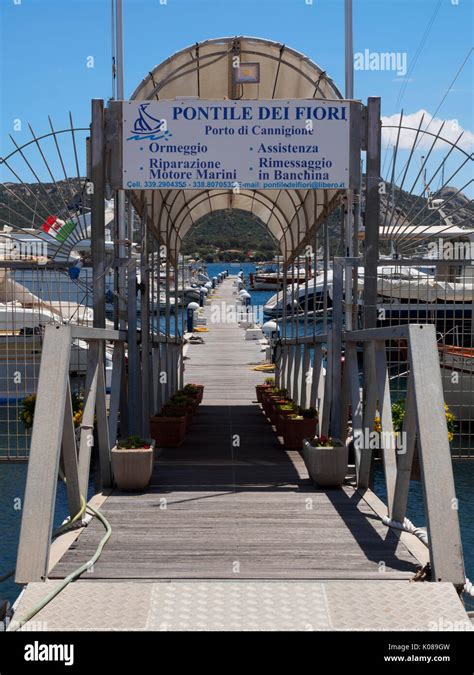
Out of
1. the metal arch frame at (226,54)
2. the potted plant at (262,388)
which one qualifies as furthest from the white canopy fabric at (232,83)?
the potted plant at (262,388)

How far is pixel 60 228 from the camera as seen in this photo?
10.5 metres

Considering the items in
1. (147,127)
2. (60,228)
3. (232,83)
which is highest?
(232,83)

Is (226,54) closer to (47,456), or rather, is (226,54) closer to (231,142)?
(231,142)

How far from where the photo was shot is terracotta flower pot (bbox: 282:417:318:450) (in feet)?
37.8

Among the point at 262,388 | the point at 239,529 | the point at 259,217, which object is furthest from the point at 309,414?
the point at 259,217

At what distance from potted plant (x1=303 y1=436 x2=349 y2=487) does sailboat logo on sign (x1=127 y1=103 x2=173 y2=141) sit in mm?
3623

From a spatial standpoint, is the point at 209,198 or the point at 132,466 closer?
the point at 132,466

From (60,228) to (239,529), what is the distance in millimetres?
4992

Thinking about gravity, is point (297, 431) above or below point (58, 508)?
above

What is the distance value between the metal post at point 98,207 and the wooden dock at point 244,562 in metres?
1.96

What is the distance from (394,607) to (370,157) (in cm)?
544

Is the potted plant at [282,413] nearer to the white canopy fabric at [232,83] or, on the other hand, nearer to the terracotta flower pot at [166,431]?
the terracotta flower pot at [166,431]

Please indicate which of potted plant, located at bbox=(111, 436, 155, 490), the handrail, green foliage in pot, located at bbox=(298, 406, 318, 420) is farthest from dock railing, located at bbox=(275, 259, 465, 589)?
potted plant, located at bbox=(111, 436, 155, 490)

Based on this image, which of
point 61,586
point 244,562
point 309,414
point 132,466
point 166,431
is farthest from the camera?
point 166,431
